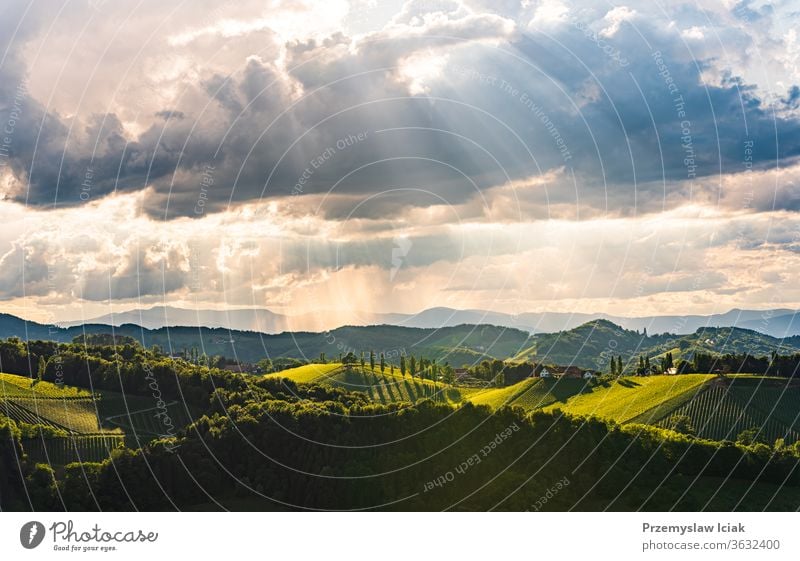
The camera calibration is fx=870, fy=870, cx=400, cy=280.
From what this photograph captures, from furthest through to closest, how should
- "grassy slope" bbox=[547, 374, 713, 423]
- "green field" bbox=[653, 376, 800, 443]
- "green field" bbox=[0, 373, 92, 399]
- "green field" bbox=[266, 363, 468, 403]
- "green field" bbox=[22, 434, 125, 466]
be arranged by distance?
"green field" bbox=[653, 376, 800, 443] < "grassy slope" bbox=[547, 374, 713, 423] < "green field" bbox=[0, 373, 92, 399] < "green field" bbox=[266, 363, 468, 403] < "green field" bbox=[22, 434, 125, 466]

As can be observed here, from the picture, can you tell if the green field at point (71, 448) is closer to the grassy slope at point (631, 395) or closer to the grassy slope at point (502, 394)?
the grassy slope at point (502, 394)

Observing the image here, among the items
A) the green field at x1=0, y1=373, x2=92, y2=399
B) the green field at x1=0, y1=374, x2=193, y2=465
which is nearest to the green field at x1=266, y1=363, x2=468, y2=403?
the green field at x1=0, y1=374, x2=193, y2=465

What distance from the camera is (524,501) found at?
4412 centimetres

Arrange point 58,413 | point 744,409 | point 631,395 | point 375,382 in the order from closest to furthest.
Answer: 1. point 58,413
2. point 375,382
3. point 631,395
4. point 744,409

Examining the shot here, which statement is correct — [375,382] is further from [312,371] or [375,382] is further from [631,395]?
[631,395]

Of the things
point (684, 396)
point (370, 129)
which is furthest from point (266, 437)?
point (684, 396)

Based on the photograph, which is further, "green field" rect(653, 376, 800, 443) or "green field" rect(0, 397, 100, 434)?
"green field" rect(653, 376, 800, 443)

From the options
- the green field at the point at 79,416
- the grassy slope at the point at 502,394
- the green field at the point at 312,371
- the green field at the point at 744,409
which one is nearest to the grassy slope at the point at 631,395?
the green field at the point at 744,409

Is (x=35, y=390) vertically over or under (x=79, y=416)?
over

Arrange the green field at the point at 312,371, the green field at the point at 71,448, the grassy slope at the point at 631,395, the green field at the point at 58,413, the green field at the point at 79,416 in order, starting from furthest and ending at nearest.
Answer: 1. the grassy slope at the point at 631,395
2. the green field at the point at 312,371
3. the green field at the point at 58,413
4. the green field at the point at 79,416
5. the green field at the point at 71,448

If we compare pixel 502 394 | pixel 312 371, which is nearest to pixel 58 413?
pixel 312 371

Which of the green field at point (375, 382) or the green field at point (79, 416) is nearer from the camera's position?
the green field at point (79, 416)

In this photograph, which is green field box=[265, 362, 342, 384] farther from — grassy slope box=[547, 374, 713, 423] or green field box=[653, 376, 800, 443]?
green field box=[653, 376, 800, 443]

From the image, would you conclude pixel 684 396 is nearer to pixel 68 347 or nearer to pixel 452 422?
pixel 452 422
